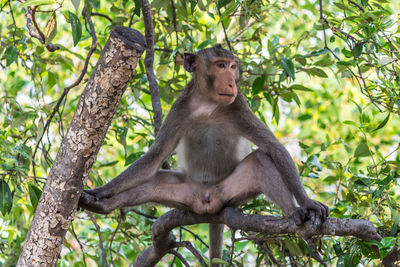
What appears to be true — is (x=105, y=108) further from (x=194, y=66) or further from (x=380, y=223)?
(x=380, y=223)

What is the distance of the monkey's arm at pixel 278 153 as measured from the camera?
3.72 metres

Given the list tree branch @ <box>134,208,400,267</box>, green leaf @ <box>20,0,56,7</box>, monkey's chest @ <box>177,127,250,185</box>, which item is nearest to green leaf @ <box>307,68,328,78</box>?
monkey's chest @ <box>177,127,250,185</box>

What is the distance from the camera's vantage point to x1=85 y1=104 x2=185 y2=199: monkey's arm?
4.27 meters

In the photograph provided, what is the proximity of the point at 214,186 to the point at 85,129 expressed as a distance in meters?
1.70

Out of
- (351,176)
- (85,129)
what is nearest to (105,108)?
(85,129)

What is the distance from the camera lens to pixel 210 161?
4762 millimetres

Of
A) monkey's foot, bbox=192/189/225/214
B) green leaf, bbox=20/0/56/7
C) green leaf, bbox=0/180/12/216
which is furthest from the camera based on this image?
monkey's foot, bbox=192/189/225/214

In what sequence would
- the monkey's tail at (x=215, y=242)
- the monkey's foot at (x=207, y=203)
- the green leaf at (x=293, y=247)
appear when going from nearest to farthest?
the green leaf at (x=293, y=247) → the monkey's foot at (x=207, y=203) → the monkey's tail at (x=215, y=242)

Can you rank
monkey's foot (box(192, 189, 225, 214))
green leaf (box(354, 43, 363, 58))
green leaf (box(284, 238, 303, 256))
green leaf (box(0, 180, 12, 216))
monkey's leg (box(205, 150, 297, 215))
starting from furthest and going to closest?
monkey's foot (box(192, 189, 225, 214)) < green leaf (box(284, 238, 303, 256)) < green leaf (box(354, 43, 363, 58)) < monkey's leg (box(205, 150, 297, 215)) < green leaf (box(0, 180, 12, 216))

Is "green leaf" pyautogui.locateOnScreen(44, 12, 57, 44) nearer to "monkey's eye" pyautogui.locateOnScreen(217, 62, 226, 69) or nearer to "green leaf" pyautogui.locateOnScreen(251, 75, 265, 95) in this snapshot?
"monkey's eye" pyautogui.locateOnScreen(217, 62, 226, 69)

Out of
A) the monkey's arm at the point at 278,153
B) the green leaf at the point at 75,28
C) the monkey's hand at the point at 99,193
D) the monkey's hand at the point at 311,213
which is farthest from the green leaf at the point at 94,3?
the monkey's hand at the point at 311,213

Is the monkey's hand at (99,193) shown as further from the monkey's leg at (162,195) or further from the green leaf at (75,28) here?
the green leaf at (75,28)

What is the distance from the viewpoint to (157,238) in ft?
13.8

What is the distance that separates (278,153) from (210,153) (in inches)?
31.7
